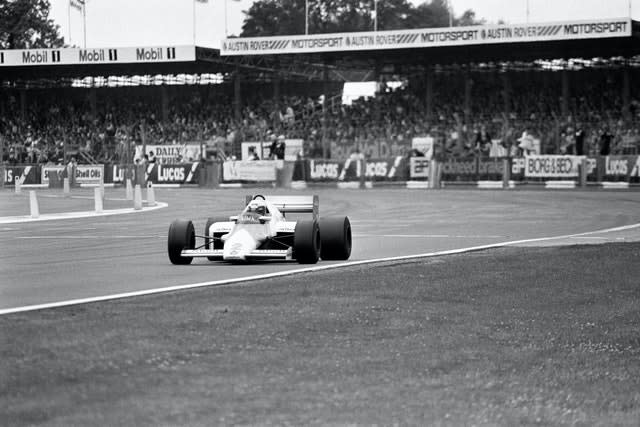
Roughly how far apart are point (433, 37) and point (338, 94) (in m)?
11.5

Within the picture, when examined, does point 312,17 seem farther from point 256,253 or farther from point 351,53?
point 256,253

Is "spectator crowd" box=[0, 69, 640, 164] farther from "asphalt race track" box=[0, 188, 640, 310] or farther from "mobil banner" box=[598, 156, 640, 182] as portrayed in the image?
"asphalt race track" box=[0, 188, 640, 310]

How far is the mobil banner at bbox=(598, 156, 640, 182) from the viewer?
42750mm

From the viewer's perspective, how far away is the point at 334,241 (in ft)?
50.6

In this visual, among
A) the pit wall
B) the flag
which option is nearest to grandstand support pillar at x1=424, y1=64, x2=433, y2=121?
the pit wall

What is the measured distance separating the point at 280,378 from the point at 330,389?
396mm

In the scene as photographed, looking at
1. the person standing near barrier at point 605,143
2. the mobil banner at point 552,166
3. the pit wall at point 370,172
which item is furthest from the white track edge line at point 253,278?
the person standing near barrier at point 605,143

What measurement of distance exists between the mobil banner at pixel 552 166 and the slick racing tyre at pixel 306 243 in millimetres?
30046

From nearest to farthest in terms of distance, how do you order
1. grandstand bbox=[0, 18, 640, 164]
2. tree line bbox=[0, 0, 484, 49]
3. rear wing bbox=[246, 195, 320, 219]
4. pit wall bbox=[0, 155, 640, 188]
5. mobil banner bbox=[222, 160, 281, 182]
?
rear wing bbox=[246, 195, 320, 219] → pit wall bbox=[0, 155, 640, 188] → mobil banner bbox=[222, 160, 281, 182] → grandstand bbox=[0, 18, 640, 164] → tree line bbox=[0, 0, 484, 49]

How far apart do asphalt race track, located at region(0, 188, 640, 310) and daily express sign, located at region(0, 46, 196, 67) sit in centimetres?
2010

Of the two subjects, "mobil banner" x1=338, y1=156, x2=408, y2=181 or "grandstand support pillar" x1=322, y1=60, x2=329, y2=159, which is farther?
"grandstand support pillar" x1=322, y1=60, x2=329, y2=159

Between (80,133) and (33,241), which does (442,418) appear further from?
(80,133)

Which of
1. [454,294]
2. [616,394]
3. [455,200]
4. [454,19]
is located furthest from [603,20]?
[616,394]

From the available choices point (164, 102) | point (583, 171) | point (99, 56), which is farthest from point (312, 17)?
point (583, 171)
